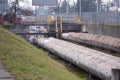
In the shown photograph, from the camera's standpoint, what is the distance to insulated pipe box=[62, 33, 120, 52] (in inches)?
1038

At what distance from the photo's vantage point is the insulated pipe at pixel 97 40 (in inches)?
1038

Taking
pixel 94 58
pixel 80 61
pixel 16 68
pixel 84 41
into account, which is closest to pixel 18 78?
pixel 16 68

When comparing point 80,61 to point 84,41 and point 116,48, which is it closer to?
point 116,48

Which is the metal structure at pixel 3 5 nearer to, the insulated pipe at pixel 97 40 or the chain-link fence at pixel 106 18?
the chain-link fence at pixel 106 18

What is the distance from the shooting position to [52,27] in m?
40.5

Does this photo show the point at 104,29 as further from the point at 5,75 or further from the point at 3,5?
the point at 3,5

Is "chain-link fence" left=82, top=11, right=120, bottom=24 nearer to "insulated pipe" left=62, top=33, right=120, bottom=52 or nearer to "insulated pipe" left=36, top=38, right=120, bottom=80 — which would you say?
"insulated pipe" left=62, top=33, right=120, bottom=52

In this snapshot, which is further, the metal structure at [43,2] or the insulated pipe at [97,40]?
the metal structure at [43,2]

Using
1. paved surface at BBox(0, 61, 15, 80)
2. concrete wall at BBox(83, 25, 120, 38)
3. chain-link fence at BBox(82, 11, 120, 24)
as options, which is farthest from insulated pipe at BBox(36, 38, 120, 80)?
chain-link fence at BBox(82, 11, 120, 24)

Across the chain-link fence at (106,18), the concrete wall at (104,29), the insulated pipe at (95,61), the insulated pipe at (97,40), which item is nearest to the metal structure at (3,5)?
the chain-link fence at (106,18)

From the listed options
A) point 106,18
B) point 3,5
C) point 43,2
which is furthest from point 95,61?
point 3,5

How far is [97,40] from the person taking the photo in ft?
101

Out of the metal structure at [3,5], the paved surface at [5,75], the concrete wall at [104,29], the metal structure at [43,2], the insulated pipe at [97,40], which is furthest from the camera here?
the metal structure at [3,5]

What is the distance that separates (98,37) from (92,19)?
48.0ft
